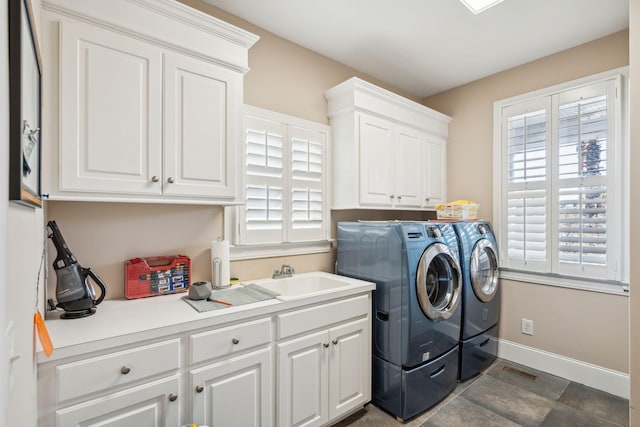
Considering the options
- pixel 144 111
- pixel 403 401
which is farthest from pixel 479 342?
pixel 144 111

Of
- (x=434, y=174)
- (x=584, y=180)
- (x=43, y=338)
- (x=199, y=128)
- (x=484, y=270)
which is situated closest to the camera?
(x=43, y=338)

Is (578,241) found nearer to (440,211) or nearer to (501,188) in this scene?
(501,188)

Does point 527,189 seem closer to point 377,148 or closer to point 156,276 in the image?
point 377,148

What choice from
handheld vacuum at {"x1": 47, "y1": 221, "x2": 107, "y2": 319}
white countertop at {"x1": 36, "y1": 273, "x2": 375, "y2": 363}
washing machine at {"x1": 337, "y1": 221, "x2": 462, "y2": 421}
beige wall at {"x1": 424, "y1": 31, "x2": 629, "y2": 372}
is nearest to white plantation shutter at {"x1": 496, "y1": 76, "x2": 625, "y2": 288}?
beige wall at {"x1": 424, "y1": 31, "x2": 629, "y2": 372}

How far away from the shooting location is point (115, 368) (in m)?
1.21

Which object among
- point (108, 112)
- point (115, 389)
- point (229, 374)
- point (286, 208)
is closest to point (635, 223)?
point (286, 208)

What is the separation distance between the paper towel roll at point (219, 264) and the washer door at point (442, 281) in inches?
53.4

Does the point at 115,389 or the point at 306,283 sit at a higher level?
the point at 306,283

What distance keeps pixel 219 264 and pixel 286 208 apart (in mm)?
689

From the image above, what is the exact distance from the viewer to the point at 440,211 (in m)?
2.91

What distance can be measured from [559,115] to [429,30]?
1353 mm

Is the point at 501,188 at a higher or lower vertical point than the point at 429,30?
lower

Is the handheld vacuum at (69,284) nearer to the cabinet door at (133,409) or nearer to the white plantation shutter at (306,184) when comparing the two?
the cabinet door at (133,409)

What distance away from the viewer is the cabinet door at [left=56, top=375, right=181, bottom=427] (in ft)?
3.76
